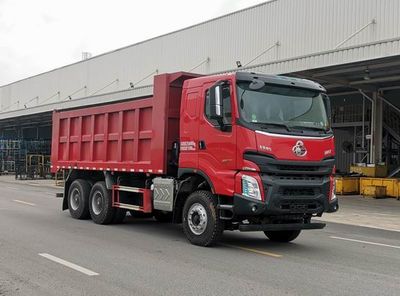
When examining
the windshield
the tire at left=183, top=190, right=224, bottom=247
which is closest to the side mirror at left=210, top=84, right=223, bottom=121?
the windshield

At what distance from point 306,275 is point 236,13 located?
27.7 metres

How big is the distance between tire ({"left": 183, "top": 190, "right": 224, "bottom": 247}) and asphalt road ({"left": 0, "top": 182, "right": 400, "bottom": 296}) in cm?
23

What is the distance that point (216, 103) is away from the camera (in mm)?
9297

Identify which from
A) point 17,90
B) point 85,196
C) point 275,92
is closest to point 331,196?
point 275,92

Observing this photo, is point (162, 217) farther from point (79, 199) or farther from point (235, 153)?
point (235, 153)

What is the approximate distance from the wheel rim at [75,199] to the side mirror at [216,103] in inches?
234

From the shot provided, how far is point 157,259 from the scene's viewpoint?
8469 mm

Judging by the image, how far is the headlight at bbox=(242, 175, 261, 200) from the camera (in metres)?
8.97

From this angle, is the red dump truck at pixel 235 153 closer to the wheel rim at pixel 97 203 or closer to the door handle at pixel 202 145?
the door handle at pixel 202 145

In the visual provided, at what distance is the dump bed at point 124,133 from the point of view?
11016mm

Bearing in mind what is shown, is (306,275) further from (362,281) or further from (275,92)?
(275,92)

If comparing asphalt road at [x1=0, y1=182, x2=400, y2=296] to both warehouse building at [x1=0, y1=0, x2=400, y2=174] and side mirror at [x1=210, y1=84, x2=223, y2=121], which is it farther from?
warehouse building at [x1=0, y1=0, x2=400, y2=174]

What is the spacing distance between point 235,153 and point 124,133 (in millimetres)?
3966

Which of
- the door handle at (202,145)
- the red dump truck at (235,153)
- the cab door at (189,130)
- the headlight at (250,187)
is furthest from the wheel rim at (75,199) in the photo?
the headlight at (250,187)
